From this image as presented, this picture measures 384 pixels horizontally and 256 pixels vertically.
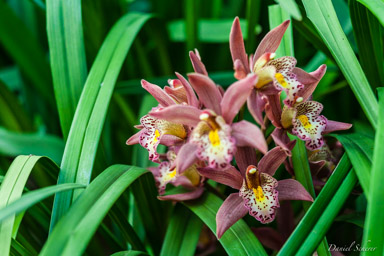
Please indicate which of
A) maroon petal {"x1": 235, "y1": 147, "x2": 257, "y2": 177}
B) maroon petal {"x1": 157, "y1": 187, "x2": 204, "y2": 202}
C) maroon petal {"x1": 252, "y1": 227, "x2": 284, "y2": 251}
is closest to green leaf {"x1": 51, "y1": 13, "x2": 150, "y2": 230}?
maroon petal {"x1": 157, "y1": 187, "x2": 204, "y2": 202}

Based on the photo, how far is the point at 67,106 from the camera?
0.97 meters

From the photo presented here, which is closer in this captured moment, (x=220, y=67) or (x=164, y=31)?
(x=164, y=31)

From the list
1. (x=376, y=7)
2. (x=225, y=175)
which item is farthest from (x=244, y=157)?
(x=376, y=7)

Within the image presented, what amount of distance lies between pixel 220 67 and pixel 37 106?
2.61 feet

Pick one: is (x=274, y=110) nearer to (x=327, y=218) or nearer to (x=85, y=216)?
(x=327, y=218)

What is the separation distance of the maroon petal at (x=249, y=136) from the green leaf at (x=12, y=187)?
39cm

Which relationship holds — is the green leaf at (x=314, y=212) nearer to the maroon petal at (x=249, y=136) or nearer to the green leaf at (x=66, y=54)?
the maroon petal at (x=249, y=136)

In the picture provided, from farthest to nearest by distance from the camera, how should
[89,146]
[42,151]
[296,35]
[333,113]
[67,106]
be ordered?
[296,35], [333,113], [42,151], [67,106], [89,146]

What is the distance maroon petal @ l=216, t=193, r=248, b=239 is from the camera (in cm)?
75

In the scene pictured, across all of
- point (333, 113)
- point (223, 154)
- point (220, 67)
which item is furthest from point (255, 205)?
point (220, 67)

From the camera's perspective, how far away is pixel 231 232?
2.62 ft

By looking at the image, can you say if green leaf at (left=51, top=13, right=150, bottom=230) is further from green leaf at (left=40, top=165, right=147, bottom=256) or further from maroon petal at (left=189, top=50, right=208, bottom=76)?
maroon petal at (left=189, top=50, right=208, bottom=76)

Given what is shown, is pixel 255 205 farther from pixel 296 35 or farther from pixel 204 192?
Answer: pixel 296 35

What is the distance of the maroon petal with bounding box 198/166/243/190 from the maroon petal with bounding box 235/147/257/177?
0.05 ft
